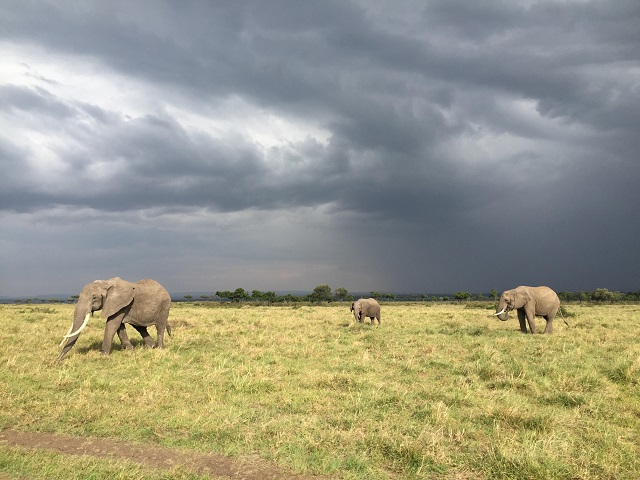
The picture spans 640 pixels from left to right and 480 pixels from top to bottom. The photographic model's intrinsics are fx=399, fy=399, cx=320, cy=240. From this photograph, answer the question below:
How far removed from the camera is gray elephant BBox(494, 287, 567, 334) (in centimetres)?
2155

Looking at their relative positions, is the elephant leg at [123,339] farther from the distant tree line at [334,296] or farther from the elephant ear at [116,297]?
the distant tree line at [334,296]

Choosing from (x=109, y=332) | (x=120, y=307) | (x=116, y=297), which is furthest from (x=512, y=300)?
(x=109, y=332)

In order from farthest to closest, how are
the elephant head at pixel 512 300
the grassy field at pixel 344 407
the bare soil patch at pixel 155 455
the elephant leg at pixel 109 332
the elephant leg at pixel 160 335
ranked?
the elephant head at pixel 512 300 → the elephant leg at pixel 160 335 → the elephant leg at pixel 109 332 → the grassy field at pixel 344 407 → the bare soil patch at pixel 155 455

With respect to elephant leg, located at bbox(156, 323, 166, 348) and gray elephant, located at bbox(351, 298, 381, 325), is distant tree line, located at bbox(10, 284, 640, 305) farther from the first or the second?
elephant leg, located at bbox(156, 323, 166, 348)

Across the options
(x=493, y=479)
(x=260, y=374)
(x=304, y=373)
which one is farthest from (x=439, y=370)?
(x=493, y=479)

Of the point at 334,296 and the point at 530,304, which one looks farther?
the point at 334,296

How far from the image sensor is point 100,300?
14258 millimetres

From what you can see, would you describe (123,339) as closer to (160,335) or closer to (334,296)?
(160,335)

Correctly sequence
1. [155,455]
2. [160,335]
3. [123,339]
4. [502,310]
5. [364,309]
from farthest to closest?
[364,309], [502,310], [160,335], [123,339], [155,455]

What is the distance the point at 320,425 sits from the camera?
8.14 m

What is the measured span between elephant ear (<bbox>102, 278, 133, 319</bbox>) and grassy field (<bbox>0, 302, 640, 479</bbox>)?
5.42 ft

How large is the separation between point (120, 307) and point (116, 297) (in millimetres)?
392

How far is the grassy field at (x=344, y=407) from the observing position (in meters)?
6.47

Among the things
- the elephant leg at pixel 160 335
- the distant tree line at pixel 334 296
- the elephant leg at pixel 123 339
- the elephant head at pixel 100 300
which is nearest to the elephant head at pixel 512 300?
the elephant leg at pixel 160 335
